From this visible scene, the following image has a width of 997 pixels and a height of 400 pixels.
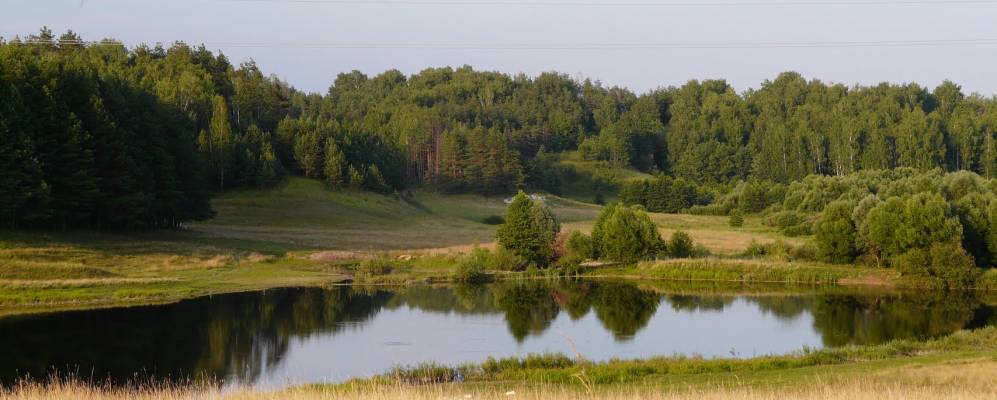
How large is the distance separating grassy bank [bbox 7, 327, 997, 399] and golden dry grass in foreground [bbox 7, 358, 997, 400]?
5cm

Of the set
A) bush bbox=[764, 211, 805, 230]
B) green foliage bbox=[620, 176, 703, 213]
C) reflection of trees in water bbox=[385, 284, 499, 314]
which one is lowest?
reflection of trees in water bbox=[385, 284, 499, 314]

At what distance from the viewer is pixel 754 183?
11419 cm

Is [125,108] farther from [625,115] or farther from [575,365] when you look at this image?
[625,115]

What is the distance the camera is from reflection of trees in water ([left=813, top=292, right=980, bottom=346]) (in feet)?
128

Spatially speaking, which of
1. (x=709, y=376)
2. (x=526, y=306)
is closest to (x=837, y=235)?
(x=526, y=306)

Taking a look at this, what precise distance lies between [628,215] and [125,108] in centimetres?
3558

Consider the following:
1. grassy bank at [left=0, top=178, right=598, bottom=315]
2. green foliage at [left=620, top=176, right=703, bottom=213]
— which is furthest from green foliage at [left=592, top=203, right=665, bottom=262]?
green foliage at [left=620, top=176, right=703, bottom=213]

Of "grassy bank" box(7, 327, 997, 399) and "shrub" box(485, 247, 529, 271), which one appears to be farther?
"shrub" box(485, 247, 529, 271)

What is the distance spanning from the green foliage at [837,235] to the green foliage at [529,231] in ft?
55.4

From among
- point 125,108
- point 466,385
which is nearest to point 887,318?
point 466,385

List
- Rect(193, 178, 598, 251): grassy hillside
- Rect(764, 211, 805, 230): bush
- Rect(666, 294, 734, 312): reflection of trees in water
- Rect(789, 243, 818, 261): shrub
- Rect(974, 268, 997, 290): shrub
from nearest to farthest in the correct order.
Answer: Rect(666, 294, 734, 312): reflection of trees in water, Rect(974, 268, 997, 290): shrub, Rect(789, 243, 818, 261): shrub, Rect(193, 178, 598, 251): grassy hillside, Rect(764, 211, 805, 230): bush

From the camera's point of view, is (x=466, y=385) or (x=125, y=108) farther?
(x=125, y=108)

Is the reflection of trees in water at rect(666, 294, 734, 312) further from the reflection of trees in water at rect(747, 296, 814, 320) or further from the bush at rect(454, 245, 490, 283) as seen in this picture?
the bush at rect(454, 245, 490, 283)

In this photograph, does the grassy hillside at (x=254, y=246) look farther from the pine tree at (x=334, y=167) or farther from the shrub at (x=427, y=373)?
the shrub at (x=427, y=373)
